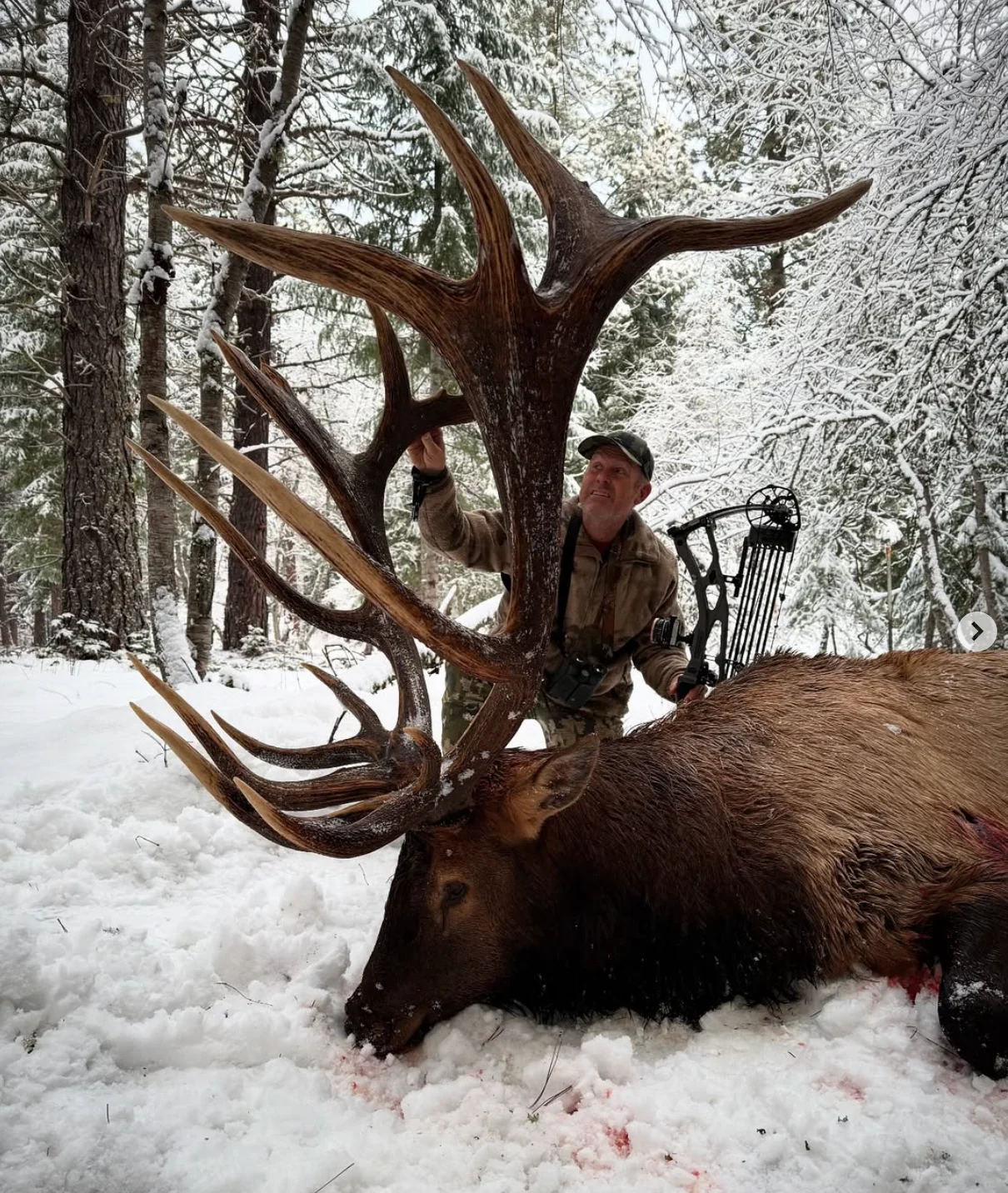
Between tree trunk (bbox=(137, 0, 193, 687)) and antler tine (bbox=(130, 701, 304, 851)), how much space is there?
326 cm

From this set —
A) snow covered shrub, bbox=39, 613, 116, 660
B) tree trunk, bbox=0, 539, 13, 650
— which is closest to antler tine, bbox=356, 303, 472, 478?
snow covered shrub, bbox=39, 613, 116, 660

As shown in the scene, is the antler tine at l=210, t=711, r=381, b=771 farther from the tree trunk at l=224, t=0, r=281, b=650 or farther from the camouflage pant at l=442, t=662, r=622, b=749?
the tree trunk at l=224, t=0, r=281, b=650

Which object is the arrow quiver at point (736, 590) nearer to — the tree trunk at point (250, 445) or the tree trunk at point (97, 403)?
the tree trunk at point (250, 445)

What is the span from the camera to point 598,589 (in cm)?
393

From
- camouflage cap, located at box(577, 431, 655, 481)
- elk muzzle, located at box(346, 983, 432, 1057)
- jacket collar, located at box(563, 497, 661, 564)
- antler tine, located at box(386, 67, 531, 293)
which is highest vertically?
antler tine, located at box(386, 67, 531, 293)

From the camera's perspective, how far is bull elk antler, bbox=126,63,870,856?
1605 mm

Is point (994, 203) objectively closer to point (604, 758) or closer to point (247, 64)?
point (604, 758)

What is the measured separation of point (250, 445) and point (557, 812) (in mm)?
7214

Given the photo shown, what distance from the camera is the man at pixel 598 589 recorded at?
3738 mm

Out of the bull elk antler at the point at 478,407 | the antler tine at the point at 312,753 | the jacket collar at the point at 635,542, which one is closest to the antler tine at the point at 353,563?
the bull elk antler at the point at 478,407

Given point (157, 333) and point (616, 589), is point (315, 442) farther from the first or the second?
point (157, 333)

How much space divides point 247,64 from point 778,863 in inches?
276

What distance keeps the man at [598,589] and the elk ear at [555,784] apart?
1666 mm

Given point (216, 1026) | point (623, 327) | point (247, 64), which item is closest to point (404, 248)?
point (247, 64)
